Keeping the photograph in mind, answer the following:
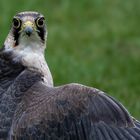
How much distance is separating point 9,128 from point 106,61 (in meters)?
5.03

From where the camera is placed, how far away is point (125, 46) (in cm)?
1278

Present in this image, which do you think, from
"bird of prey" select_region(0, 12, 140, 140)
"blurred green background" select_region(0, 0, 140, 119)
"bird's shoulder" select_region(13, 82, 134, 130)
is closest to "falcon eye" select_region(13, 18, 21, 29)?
"bird of prey" select_region(0, 12, 140, 140)

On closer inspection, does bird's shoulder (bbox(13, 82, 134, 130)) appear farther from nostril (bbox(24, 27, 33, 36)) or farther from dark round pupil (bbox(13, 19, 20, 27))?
dark round pupil (bbox(13, 19, 20, 27))

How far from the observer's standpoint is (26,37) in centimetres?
801

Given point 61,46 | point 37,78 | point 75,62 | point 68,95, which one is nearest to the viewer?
point 68,95

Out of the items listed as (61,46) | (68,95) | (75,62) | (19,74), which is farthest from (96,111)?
(61,46)

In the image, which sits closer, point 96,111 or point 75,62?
point 96,111

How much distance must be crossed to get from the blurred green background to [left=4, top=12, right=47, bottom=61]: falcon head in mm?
2170

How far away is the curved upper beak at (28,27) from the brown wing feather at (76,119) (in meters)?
0.82

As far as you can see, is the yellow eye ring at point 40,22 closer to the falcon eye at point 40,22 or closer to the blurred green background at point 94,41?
the falcon eye at point 40,22

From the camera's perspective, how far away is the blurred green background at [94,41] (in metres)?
11.2

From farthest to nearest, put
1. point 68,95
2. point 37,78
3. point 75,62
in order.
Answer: point 75,62 → point 37,78 → point 68,95

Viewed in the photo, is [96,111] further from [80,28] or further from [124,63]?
[80,28]

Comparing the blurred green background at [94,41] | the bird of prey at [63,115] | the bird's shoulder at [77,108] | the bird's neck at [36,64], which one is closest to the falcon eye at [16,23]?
the bird's neck at [36,64]
